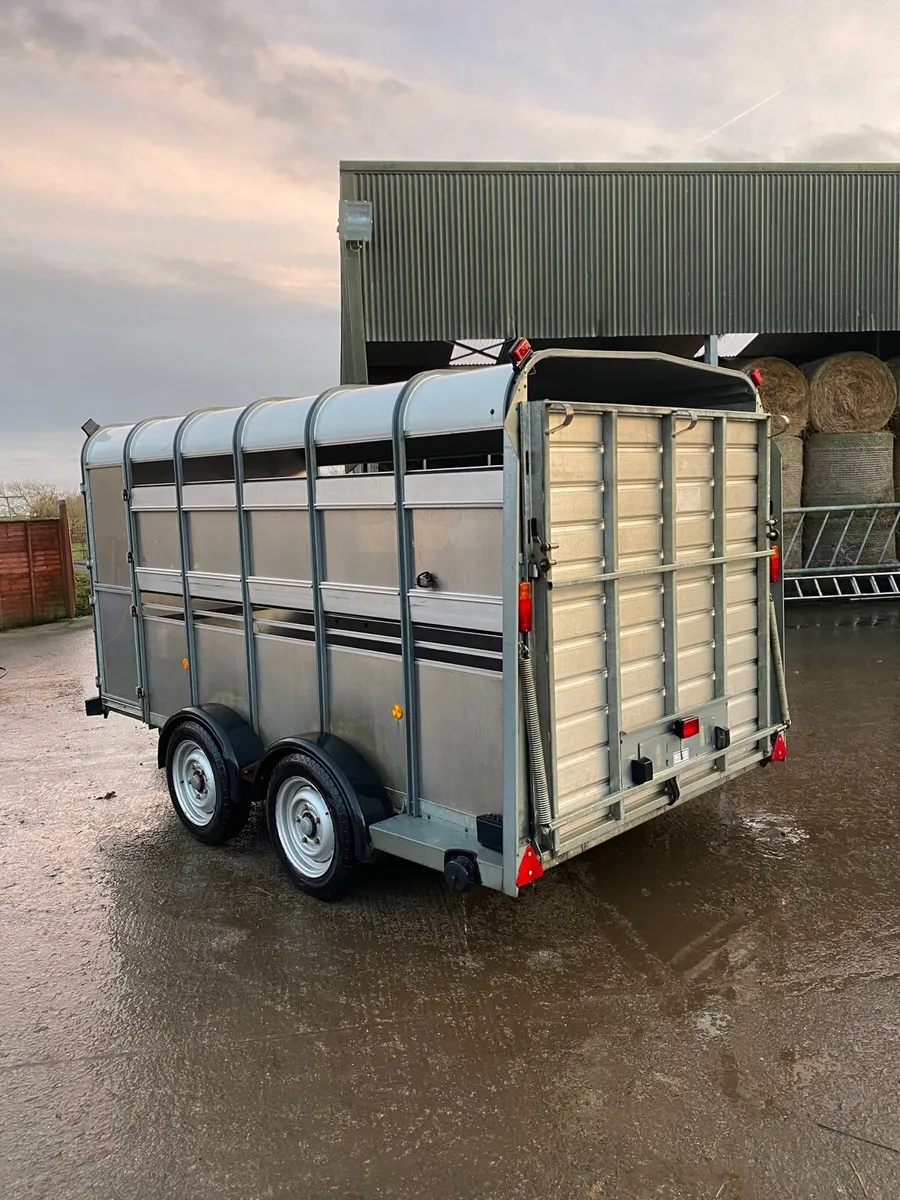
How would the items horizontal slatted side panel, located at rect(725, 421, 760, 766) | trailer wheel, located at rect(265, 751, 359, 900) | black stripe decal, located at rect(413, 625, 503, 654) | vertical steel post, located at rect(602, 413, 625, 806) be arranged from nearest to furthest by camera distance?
1. black stripe decal, located at rect(413, 625, 503, 654)
2. vertical steel post, located at rect(602, 413, 625, 806)
3. trailer wheel, located at rect(265, 751, 359, 900)
4. horizontal slatted side panel, located at rect(725, 421, 760, 766)

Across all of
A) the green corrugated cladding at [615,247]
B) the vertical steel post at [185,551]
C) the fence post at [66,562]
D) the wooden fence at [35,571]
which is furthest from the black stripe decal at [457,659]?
the fence post at [66,562]

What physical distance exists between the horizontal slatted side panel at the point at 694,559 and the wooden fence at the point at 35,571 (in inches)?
533

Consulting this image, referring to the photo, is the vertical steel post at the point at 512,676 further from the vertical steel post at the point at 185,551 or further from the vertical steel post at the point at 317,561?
the vertical steel post at the point at 185,551

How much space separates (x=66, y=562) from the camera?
1581cm

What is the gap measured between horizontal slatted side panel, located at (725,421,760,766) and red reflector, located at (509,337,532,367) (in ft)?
5.29

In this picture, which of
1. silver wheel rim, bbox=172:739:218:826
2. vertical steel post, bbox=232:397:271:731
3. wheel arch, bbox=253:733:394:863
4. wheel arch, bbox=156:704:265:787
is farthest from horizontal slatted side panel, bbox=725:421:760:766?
silver wheel rim, bbox=172:739:218:826

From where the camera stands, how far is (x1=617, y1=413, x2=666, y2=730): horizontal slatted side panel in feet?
13.4

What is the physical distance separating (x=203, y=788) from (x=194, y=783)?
12 cm

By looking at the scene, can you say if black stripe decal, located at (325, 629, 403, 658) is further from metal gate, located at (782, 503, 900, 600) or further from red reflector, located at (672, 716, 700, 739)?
metal gate, located at (782, 503, 900, 600)

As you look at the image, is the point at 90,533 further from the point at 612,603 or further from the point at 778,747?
the point at 778,747

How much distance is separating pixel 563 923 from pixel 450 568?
6.12 feet

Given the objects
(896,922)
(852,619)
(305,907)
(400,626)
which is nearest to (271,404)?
(400,626)

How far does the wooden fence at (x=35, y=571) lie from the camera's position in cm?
1522

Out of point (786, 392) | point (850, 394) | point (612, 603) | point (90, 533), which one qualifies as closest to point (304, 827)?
point (612, 603)
